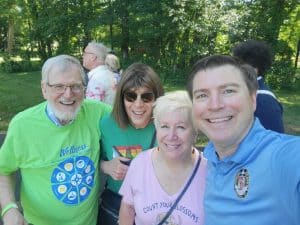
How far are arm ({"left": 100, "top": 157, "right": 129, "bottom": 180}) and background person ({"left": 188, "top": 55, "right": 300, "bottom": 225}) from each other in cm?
73

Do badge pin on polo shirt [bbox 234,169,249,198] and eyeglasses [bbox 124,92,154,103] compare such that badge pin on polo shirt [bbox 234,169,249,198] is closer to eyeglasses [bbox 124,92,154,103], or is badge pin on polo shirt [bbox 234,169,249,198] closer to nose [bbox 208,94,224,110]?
nose [bbox 208,94,224,110]

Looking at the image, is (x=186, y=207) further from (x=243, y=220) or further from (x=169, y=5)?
(x=169, y=5)

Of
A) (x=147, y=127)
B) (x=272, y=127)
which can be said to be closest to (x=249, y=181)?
(x=147, y=127)

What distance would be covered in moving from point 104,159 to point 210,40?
15.3m

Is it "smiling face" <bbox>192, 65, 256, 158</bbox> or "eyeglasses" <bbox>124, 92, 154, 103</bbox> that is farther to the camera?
"eyeglasses" <bbox>124, 92, 154, 103</bbox>

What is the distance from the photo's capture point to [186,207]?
2.22 m

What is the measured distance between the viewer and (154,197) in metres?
2.29

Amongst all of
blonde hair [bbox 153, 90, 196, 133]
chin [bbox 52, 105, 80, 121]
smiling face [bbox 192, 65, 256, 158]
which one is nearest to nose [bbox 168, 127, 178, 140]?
blonde hair [bbox 153, 90, 196, 133]

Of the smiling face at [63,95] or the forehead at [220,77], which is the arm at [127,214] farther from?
the forehead at [220,77]

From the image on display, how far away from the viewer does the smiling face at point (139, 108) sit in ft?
8.87

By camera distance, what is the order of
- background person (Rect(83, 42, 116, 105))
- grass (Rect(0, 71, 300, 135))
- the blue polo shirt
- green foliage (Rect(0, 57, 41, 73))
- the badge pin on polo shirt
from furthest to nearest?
green foliage (Rect(0, 57, 41, 73)), grass (Rect(0, 71, 300, 135)), background person (Rect(83, 42, 116, 105)), the badge pin on polo shirt, the blue polo shirt

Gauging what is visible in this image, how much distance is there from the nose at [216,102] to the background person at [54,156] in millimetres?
1131

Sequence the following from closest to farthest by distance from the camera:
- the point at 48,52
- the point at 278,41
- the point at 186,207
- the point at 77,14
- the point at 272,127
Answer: the point at 186,207 < the point at 272,127 < the point at 278,41 < the point at 77,14 < the point at 48,52

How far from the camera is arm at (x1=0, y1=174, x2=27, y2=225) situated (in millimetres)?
2500
